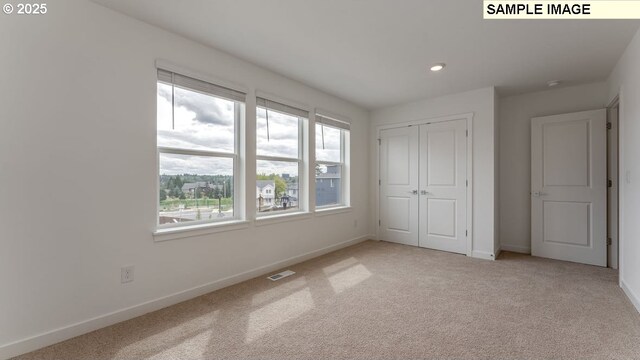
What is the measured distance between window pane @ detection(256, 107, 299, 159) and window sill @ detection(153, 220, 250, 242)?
0.89 m

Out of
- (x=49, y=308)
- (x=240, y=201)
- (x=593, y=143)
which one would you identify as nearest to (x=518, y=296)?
(x=593, y=143)

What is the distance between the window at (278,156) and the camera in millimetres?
3486

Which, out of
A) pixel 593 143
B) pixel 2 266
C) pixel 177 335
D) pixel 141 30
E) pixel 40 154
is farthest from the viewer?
pixel 593 143

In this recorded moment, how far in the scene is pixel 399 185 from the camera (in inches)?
198

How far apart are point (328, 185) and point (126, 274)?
2.98 metres

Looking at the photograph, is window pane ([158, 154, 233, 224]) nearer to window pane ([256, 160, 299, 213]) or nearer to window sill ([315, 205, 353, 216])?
window pane ([256, 160, 299, 213])

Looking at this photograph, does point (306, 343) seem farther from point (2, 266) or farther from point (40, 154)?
point (40, 154)

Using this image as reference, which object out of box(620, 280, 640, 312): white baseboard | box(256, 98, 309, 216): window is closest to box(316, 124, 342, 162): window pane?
box(256, 98, 309, 216): window

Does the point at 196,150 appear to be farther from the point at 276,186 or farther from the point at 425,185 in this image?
the point at 425,185

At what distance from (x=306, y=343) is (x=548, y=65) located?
3.88 m

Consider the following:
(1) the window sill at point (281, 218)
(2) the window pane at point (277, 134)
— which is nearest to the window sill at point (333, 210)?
(1) the window sill at point (281, 218)

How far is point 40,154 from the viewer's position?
6.34 feet

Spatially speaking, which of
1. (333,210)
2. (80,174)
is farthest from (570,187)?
(80,174)

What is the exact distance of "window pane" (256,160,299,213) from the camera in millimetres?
3516
